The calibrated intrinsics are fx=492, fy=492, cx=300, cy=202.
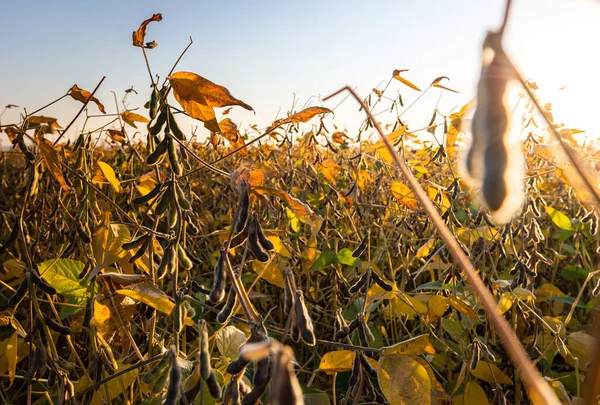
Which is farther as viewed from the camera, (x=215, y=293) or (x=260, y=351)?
(x=215, y=293)

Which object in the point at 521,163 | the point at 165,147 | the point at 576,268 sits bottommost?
the point at 576,268

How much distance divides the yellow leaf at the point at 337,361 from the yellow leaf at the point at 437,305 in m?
0.47

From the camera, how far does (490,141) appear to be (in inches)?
15.0

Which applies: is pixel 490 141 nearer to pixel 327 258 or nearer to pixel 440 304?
pixel 440 304

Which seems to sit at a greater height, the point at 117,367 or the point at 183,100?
the point at 183,100

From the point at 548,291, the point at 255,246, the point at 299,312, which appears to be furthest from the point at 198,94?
the point at 548,291

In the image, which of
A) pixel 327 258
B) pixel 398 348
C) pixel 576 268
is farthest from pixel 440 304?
pixel 576 268

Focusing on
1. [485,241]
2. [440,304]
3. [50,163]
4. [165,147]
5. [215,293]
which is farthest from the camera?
[485,241]

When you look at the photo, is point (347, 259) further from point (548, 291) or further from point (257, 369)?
point (257, 369)

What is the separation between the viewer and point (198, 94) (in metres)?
1.02

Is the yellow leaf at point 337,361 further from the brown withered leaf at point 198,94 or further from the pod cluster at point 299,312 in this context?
the brown withered leaf at point 198,94

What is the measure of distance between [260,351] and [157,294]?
2.48ft

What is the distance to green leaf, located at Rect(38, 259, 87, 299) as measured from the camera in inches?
51.0

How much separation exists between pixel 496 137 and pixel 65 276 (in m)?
1.25
